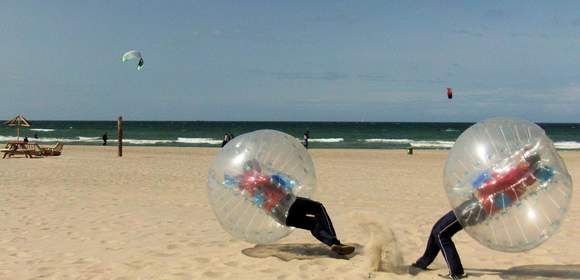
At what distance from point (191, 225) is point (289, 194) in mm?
3216

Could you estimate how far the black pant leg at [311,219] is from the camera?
7211 mm

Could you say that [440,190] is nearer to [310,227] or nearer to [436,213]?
[436,213]

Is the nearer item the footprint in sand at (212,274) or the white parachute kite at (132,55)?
the footprint in sand at (212,274)

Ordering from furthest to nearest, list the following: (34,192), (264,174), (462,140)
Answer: (34,192) → (264,174) → (462,140)

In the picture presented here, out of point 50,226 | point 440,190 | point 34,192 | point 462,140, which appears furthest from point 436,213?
point 34,192

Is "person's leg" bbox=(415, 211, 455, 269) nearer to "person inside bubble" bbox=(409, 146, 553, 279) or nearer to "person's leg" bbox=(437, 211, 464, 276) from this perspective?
"person's leg" bbox=(437, 211, 464, 276)

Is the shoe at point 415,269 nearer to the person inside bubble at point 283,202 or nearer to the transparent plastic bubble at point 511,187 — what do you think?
the person inside bubble at point 283,202

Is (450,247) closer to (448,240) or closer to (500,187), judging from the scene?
(448,240)

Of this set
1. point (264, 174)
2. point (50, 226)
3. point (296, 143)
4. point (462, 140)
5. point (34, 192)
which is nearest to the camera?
point (462, 140)

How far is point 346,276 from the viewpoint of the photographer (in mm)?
6508

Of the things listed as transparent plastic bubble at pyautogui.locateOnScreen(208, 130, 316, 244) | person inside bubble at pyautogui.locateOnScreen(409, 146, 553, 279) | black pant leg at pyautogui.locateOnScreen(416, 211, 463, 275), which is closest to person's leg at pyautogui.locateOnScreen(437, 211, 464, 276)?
black pant leg at pyautogui.locateOnScreen(416, 211, 463, 275)

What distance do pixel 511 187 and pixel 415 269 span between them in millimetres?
1650

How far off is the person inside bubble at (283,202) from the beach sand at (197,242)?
35 cm

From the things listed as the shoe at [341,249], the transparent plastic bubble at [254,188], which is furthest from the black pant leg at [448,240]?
the transparent plastic bubble at [254,188]
